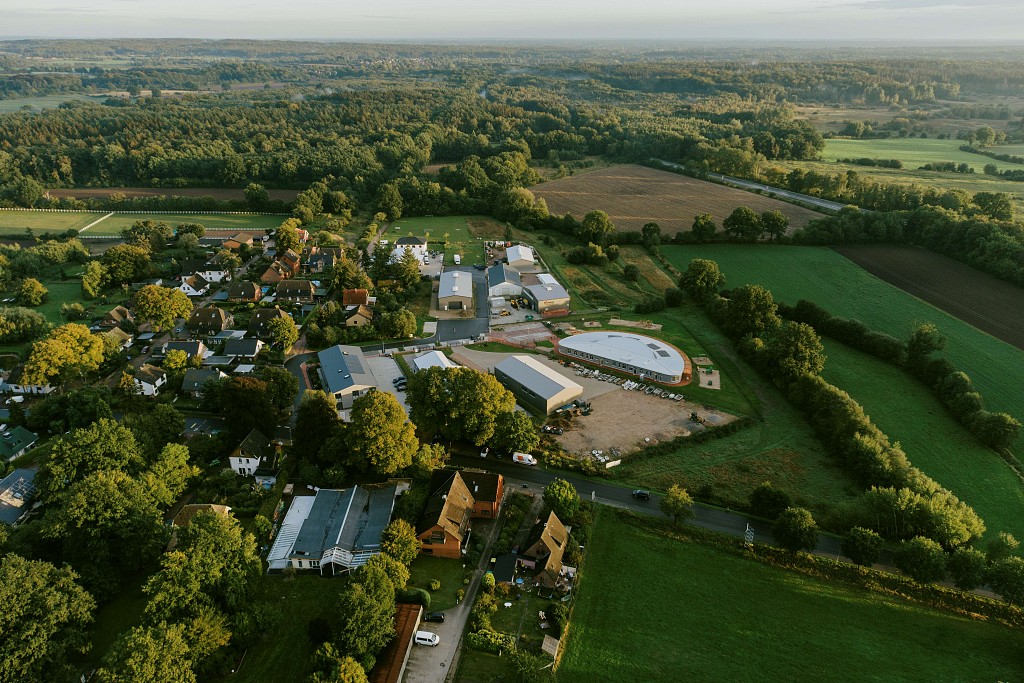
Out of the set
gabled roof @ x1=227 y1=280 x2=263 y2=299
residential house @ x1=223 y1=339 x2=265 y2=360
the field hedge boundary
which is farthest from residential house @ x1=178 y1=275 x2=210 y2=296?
the field hedge boundary

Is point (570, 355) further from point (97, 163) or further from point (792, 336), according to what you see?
point (97, 163)

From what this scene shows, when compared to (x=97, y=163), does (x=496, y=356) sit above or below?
below

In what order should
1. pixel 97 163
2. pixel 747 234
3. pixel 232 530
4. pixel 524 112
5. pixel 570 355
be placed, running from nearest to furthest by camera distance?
pixel 232 530 < pixel 570 355 < pixel 747 234 < pixel 97 163 < pixel 524 112

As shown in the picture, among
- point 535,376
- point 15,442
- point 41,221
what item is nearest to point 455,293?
point 535,376

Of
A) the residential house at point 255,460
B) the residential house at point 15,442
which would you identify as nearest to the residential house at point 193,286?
the residential house at point 15,442

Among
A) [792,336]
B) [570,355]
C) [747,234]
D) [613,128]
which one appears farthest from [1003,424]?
[613,128]

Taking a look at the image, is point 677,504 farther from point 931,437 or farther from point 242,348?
point 242,348

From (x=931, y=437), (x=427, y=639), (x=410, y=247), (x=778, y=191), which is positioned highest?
(x=778, y=191)

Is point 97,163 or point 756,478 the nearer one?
point 756,478
